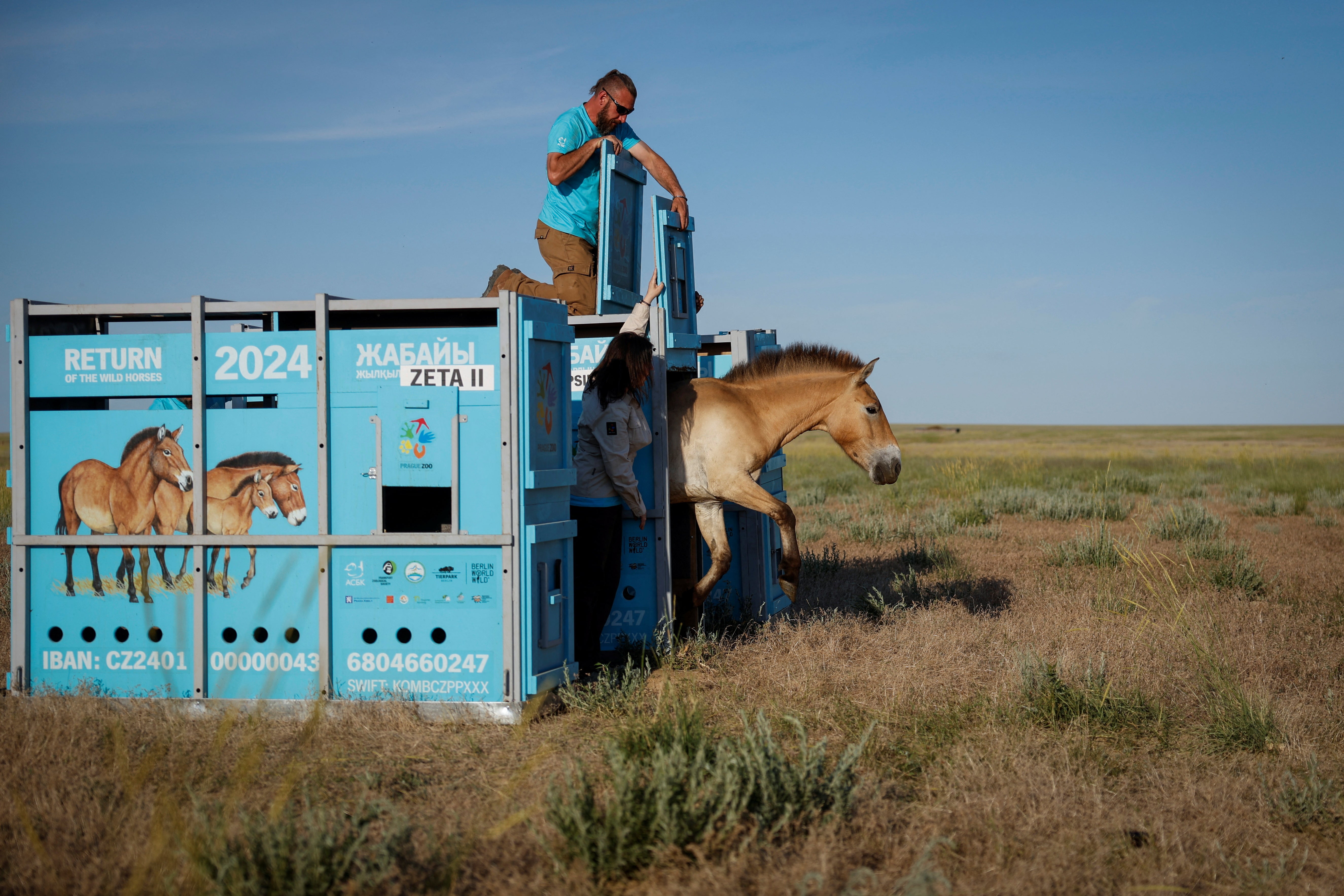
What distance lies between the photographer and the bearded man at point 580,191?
780cm

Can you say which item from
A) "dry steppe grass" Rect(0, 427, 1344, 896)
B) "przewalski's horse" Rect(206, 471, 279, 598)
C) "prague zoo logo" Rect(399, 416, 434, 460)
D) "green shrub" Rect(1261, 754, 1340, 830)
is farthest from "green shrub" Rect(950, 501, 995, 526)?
"przewalski's horse" Rect(206, 471, 279, 598)

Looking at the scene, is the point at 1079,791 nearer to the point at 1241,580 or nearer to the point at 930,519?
the point at 1241,580

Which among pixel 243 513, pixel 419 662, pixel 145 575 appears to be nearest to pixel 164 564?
pixel 145 575

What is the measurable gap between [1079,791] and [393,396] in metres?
4.12

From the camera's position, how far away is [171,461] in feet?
19.2

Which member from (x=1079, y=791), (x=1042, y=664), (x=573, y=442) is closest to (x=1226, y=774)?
(x=1079, y=791)

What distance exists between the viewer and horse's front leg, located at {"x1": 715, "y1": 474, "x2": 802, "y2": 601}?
7.28 m

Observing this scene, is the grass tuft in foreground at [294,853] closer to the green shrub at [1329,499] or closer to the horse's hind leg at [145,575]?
the horse's hind leg at [145,575]

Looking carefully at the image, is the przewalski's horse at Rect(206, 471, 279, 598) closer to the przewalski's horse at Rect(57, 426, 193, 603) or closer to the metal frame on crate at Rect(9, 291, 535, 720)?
the metal frame on crate at Rect(9, 291, 535, 720)

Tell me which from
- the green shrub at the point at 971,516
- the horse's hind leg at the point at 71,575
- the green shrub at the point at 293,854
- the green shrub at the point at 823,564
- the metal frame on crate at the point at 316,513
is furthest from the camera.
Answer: the green shrub at the point at 971,516

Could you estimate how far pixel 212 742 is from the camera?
5145mm

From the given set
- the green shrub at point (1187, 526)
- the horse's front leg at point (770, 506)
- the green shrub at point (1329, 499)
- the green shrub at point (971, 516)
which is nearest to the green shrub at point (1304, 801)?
the horse's front leg at point (770, 506)

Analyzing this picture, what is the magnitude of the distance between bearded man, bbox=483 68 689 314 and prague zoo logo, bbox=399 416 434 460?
2.43m

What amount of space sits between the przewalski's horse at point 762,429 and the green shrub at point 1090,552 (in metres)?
4.48
